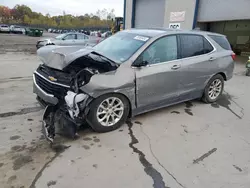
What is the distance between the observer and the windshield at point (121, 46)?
11.7 ft

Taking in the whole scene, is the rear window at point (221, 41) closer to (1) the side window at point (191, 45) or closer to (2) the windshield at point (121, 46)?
(1) the side window at point (191, 45)

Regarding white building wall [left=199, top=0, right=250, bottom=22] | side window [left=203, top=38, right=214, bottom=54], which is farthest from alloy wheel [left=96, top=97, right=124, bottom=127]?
white building wall [left=199, top=0, right=250, bottom=22]

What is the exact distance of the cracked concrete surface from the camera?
7.72 feet

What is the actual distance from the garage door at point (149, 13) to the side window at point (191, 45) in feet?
42.4

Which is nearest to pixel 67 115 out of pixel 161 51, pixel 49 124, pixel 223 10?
pixel 49 124

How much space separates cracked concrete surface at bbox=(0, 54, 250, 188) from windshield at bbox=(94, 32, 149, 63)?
1.25 m

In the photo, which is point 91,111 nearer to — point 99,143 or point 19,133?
point 99,143

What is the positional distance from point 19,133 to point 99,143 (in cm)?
133

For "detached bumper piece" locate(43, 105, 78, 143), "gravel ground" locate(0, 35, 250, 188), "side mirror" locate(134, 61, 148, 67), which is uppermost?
"side mirror" locate(134, 61, 148, 67)

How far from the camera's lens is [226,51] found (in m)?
4.84

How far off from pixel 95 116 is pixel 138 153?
88 centimetres

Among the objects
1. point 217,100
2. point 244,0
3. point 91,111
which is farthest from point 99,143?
point 244,0

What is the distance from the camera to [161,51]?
377 centimetres

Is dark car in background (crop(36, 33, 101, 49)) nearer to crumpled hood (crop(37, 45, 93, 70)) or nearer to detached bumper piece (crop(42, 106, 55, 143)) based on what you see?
crumpled hood (crop(37, 45, 93, 70))
